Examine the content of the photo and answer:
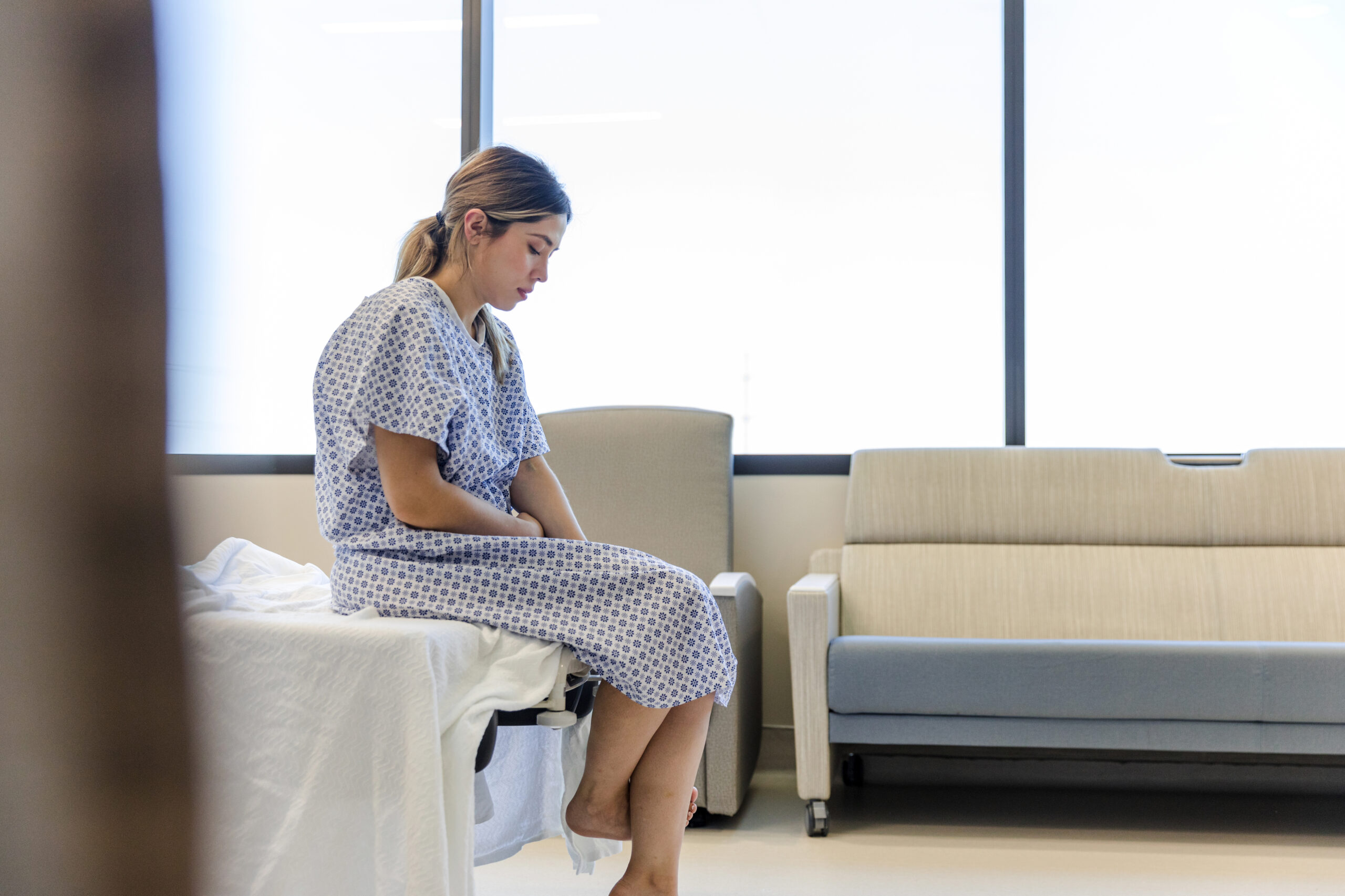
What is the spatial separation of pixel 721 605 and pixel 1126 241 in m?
1.66

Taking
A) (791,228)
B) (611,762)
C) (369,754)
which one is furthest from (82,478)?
(791,228)

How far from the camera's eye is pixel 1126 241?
2.86 meters

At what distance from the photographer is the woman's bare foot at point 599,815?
4.33 ft

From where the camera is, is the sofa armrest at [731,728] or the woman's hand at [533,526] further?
the sofa armrest at [731,728]

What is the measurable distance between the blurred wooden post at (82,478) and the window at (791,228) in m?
2.79

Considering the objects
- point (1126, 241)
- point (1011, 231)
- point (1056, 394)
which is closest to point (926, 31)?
point (1011, 231)

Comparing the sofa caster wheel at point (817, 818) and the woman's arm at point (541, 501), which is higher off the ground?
the woman's arm at point (541, 501)

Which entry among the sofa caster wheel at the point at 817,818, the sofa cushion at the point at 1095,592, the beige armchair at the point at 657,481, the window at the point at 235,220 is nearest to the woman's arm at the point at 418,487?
the window at the point at 235,220

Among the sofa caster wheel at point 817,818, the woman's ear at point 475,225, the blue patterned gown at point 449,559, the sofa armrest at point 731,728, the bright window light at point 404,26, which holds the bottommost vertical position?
the sofa caster wheel at point 817,818

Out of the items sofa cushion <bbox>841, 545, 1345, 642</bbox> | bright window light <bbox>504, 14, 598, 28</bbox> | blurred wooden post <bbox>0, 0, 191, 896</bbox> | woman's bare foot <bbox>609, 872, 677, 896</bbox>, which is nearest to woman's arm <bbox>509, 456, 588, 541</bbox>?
woman's bare foot <bbox>609, 872, 677, 896</bbox>

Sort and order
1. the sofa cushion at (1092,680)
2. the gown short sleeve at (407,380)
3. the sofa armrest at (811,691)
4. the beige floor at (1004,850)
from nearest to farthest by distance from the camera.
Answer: the gown short sleeve at (407,380), the beige floor at (1004,850), the sofa cushion at (1092,680), the sofa armrest at (811,691)

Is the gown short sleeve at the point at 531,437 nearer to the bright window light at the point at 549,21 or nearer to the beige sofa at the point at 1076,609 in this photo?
the beige sofa at the point at 1076,609

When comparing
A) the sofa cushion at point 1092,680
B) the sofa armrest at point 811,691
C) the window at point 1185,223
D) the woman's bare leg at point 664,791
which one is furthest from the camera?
the window at point 1185,223

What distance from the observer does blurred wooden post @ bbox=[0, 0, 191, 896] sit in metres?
0.18
